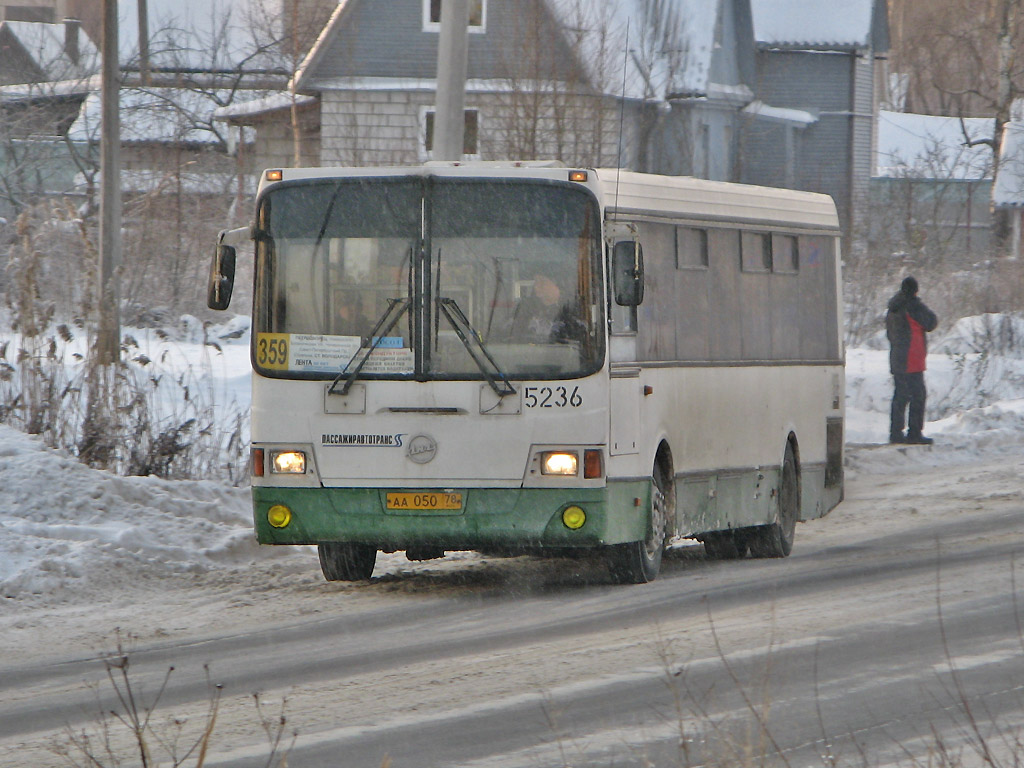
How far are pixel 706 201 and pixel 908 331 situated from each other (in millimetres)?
10666

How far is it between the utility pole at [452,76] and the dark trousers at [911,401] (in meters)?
8.58

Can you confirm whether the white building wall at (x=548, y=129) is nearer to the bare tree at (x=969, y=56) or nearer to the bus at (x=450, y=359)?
the bus at (x=450, y=359)

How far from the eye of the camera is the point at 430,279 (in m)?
10.9

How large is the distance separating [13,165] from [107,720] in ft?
104

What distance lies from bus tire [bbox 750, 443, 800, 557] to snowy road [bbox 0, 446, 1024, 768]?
407 mm

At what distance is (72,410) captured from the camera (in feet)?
48.9

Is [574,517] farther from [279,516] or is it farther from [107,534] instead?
[107,534]

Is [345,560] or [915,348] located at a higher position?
[915,348]

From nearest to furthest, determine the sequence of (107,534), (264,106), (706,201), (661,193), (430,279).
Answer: (430,279), (661,193), (107,534), (706,201), (264,106)

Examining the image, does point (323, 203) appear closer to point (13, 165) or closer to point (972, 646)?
point (972, 646)

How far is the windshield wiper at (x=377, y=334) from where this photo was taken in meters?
10.9

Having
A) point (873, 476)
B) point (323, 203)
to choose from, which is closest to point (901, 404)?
point (873, 476)

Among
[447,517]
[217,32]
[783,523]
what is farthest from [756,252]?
[217,32]

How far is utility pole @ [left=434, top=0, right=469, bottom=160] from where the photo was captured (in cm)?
1575
